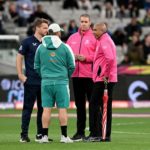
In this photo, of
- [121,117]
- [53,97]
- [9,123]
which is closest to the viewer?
[53,97]

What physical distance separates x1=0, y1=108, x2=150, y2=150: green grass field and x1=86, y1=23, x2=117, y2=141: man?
447mm

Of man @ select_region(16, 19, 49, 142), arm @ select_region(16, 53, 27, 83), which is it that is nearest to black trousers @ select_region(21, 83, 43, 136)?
man @ select_region(16, 19, 49, 142)

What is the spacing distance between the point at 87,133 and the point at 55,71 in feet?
10.9

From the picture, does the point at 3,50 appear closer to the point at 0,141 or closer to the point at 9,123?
the point at 9,123

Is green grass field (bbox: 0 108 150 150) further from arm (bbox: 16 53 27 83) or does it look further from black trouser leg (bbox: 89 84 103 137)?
arm (bbox: 16 53 27 83)

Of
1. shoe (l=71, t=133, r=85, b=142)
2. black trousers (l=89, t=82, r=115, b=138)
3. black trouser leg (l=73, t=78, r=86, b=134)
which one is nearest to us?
black trousers (l=89, t=82, r=115, b=138)

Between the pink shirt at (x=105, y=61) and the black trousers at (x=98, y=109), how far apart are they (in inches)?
6.6

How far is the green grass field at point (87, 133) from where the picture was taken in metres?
16.0

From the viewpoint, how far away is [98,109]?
1761 cm

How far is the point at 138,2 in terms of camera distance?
3994cm

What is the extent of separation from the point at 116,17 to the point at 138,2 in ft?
5.82

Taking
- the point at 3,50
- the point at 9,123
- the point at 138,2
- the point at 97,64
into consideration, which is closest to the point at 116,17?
the point at 138,2

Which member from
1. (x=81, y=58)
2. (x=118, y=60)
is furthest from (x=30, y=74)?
(x=118, y=60)

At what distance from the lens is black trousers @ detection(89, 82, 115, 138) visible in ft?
57.3
